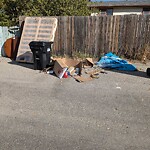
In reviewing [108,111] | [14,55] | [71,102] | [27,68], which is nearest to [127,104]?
[108,111]

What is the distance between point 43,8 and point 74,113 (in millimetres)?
8385

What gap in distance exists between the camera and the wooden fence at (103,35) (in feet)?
29.1

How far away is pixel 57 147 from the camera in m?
3.24

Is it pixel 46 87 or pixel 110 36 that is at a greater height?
pixel 110 36

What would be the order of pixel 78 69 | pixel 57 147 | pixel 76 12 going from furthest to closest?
pixel 76 12, pixel 78 69, pixel 57 147

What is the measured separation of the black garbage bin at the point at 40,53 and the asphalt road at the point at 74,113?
33.6 inches

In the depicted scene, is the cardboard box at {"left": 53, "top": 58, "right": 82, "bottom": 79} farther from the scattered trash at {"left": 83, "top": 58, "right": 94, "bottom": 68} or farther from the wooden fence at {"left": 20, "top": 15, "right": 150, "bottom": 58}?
the wooden fence at {"left": 20, "top": 15, "right": 150, "bottom": 58}

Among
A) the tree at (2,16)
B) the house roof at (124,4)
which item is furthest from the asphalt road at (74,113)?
the house roof at (124,4)

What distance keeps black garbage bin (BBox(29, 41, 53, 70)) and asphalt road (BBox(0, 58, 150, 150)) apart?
33.6 inches

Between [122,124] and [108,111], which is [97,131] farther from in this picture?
[108,111]

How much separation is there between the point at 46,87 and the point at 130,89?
238 centimetres

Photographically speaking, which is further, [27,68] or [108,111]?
[27,68]

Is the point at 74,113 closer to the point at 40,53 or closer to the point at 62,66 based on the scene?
the point at 62,66

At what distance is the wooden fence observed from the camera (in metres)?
8.86
